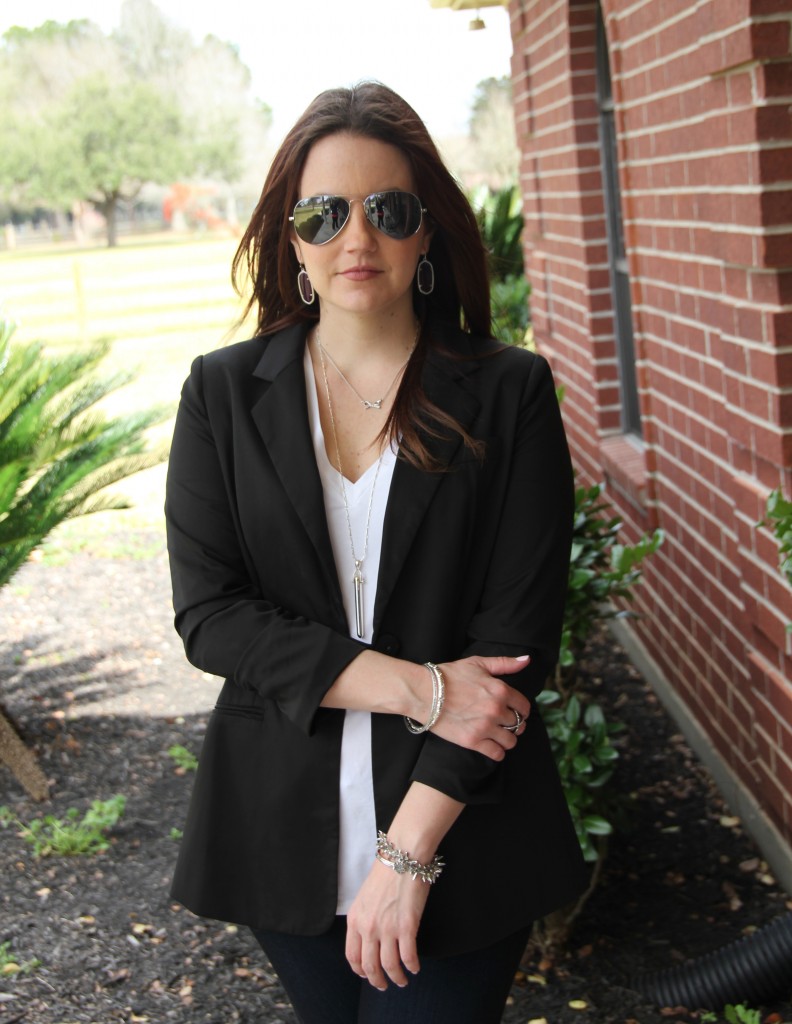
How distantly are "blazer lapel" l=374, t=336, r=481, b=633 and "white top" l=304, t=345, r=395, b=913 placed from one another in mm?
39

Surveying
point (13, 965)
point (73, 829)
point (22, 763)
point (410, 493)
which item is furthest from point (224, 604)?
point (22, 763)

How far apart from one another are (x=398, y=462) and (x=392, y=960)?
77 cm

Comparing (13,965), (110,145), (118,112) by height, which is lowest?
(13,965)

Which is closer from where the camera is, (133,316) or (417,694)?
(417,694)

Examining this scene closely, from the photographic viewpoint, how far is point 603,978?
3.44 meters

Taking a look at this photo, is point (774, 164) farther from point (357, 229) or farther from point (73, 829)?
point (73, 829)

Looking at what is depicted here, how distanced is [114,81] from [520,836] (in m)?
67.1

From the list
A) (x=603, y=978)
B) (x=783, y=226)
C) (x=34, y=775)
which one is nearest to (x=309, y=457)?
(x=783, y=226)

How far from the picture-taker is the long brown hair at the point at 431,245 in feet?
6.57

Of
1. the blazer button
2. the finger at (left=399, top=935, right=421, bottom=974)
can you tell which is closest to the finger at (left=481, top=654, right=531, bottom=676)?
the blazer button

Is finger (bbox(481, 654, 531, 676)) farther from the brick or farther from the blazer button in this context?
the brick

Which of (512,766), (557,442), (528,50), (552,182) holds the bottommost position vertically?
(512,766)

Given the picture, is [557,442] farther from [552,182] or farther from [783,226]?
[552,182]

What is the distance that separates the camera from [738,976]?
318cm
